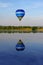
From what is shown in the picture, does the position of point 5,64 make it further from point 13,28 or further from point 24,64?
point 13,28

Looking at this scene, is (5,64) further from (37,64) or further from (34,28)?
(34,28)

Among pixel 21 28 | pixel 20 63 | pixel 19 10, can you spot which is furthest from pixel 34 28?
pixel 20 63

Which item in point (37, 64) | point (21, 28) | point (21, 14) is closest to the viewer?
point (37, 64)

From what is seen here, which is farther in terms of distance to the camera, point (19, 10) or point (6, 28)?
point (6, 28)

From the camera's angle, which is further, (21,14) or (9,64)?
(21,14)

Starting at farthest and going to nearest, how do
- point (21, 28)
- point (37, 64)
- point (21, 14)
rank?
point (21, 28)
point (21, 14)
point (37, 64)

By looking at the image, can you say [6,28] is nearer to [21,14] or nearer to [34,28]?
[34,28]

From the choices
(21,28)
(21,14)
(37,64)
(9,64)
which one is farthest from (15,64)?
(21,28)

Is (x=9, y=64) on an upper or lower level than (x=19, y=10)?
lower
